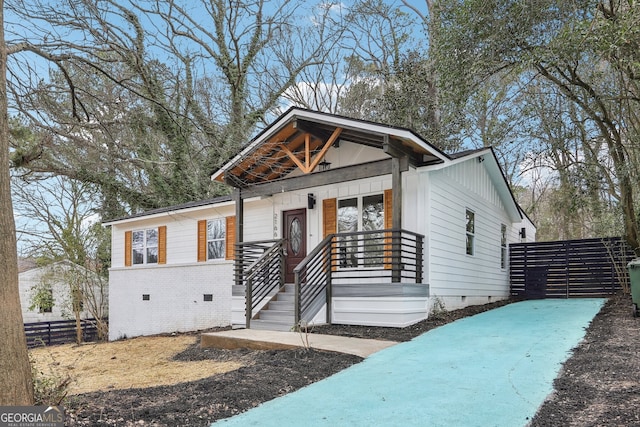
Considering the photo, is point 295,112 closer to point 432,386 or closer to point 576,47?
point 576,47

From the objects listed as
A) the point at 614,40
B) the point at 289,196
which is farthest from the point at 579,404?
the point at 289,196

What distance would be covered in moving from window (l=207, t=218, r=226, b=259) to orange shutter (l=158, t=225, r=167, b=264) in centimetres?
199

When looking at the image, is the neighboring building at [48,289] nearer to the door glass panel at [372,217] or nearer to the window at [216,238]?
the window at [216,238]

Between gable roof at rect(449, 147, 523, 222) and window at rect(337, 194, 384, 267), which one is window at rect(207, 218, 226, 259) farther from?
gable roof at rect(449, 147, 523, 222)

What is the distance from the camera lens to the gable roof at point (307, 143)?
361 inches

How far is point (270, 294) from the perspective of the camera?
11.1 meters

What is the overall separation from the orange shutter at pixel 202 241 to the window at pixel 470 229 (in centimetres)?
733

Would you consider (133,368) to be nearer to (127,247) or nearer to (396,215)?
(396,215)

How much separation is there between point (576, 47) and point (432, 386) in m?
6.43

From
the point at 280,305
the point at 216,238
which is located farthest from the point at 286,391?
the point at 216,238

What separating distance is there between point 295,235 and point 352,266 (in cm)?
200

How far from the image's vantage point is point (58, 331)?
1956 centimetres

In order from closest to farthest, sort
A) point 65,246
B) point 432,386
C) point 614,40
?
point 432,386, point 614,40, point 65,246

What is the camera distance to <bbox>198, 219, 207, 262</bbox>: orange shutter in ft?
46.6
